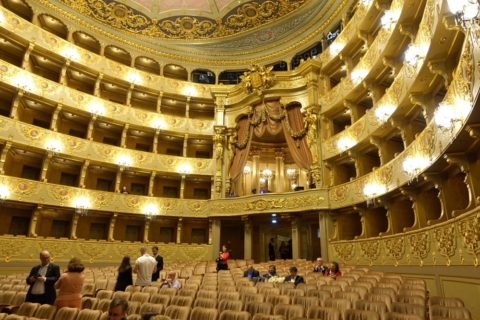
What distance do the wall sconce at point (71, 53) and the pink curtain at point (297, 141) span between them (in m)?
10.2

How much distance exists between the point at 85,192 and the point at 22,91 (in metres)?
4.90

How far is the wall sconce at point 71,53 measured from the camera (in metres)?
15.2

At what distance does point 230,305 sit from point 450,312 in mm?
2652

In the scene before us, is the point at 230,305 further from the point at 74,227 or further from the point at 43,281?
the point at 74,227

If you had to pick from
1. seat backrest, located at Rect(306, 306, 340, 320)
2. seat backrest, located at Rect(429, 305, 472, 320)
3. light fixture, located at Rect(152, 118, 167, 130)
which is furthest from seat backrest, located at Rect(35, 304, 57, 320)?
light fixture, located at Rect(152, 118, 167, 130)

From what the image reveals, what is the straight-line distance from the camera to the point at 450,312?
380 centimetres

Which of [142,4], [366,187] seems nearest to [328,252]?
[366,187]

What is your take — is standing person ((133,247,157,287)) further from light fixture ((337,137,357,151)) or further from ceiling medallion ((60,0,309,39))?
ceiling medallion ((60,0,309,39))

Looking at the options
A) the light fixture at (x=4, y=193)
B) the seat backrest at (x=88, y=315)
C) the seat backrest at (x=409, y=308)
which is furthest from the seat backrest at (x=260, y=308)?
the light fixture at (x=4, y=193)

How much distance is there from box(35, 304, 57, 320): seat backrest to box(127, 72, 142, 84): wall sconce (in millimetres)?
15011

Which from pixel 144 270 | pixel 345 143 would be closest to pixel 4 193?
pixel 144 270

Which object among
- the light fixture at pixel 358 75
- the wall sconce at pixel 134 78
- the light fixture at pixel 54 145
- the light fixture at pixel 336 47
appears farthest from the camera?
the wall sconce at pixel 134 78

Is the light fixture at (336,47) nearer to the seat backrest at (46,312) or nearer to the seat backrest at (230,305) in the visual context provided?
the seat backrest at (230,305)

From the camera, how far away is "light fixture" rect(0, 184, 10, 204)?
12.1m
